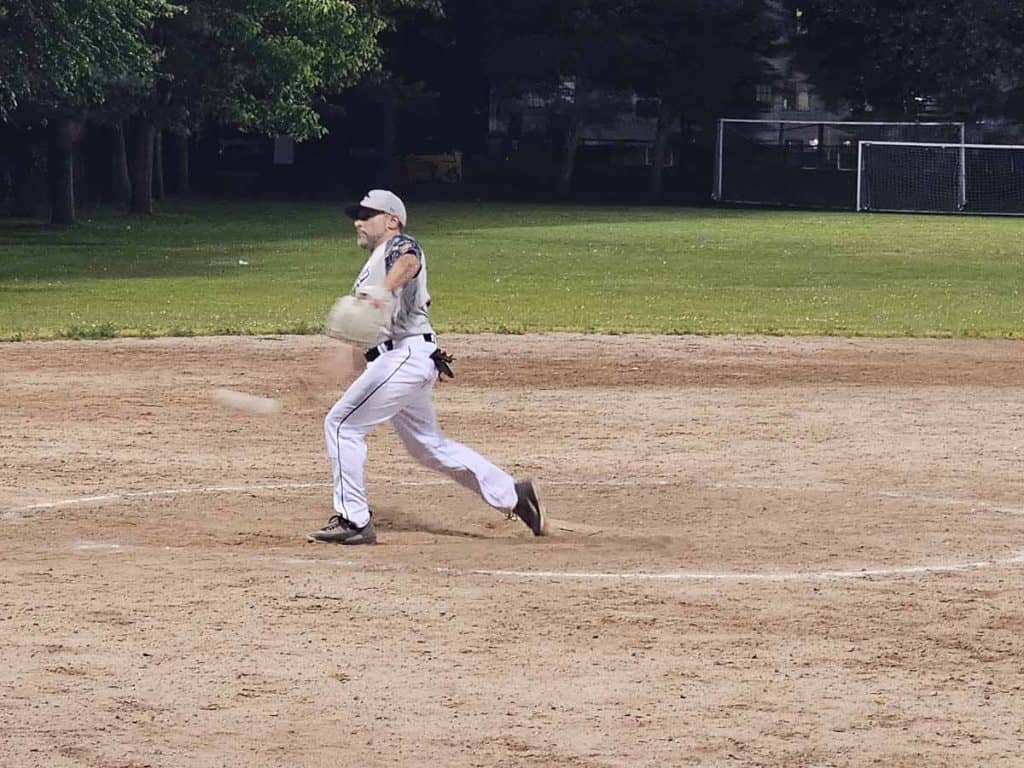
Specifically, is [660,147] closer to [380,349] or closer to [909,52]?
[909,52]

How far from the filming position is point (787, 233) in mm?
46062

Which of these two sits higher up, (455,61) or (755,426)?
(455,61)

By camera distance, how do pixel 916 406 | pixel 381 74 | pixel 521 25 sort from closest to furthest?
pixel 916 406, pixel 381 74, pixel 521 25

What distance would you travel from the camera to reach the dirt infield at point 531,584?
23.8ft

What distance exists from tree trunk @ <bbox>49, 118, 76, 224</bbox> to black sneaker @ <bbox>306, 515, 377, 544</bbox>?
38.5 metres

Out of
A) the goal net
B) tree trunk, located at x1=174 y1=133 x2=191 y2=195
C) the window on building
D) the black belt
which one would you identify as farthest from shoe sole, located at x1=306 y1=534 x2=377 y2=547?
the window on building

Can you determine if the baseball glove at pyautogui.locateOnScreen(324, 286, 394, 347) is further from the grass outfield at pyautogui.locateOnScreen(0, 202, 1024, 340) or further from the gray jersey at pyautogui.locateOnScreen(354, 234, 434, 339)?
the grass outfield at pyautogui.locateOnScreen(0, 202, 1024, 340)

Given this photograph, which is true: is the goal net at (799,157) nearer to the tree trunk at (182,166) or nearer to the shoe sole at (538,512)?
the tree trunk at (182,166)

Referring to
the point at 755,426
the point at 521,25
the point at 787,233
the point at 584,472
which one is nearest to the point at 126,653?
the point at 584,472

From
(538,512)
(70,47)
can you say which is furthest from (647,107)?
(538,512)

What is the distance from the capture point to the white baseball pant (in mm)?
10852

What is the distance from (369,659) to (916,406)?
31.8 feet

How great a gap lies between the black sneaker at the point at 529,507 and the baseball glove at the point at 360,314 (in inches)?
54.8

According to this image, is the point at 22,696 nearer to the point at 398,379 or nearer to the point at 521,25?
the point at 398,379
